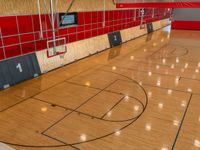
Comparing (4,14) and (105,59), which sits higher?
(4,14)

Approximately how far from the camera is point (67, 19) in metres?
10.6

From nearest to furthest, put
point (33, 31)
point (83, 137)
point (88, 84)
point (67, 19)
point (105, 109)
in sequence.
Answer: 1. point (83, 137)
2. point (105, 109)
3. point (88, 84)
4. point (33, 31)
5. point (67, 19)

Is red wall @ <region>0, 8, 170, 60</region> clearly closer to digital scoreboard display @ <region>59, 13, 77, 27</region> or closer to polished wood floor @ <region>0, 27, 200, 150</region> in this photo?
digital scoreboard display @ <region>59, 13, 77, 27</region>

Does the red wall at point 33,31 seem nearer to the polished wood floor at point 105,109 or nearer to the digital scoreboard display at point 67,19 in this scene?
the digital scoreboard display at point 67,19

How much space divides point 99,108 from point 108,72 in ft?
11.4

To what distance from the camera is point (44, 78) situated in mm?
8484

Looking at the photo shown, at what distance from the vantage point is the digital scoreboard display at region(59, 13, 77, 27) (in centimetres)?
1005

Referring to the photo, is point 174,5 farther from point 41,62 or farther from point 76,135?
point 76,135

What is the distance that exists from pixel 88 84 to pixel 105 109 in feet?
6.91

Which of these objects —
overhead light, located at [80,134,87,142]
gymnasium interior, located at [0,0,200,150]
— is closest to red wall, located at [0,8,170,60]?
gymnasium interior, located at [0,0,200,150]

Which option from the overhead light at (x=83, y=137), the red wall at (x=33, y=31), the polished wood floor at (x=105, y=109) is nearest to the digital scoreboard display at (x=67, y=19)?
the red wall at (x=33, y=31)

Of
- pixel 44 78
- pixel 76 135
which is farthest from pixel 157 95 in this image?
pixel 44 78

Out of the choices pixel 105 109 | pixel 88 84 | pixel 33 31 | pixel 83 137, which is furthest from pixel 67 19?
pixel 83 137

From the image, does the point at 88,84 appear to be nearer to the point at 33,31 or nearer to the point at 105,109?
the point at 105,109
